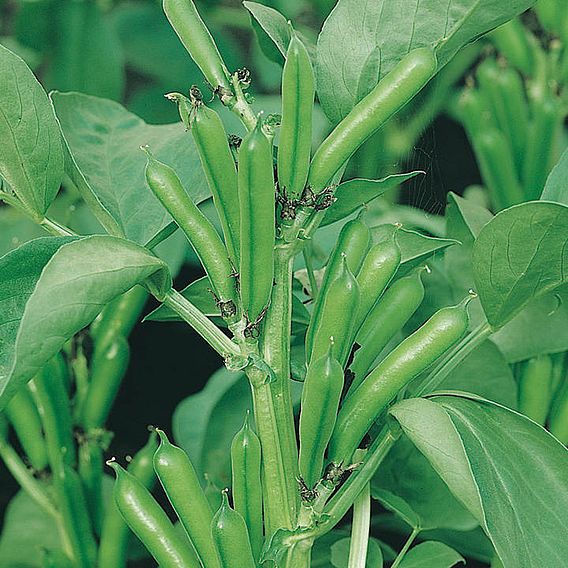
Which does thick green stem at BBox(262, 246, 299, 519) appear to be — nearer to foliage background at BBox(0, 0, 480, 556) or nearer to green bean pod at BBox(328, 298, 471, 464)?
green bean pod at BBox(328, 298, 471, 464)

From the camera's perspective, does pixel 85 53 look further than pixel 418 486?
Yes

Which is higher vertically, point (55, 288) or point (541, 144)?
point (541, 144)

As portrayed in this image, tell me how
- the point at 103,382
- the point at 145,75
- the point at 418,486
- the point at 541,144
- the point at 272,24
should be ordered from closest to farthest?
the point at 272,24 < the point at 418,486 < the point at 103,382 < the point at 541,144 < the point at 145,75

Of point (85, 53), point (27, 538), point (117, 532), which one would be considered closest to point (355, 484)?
point (117, 532)

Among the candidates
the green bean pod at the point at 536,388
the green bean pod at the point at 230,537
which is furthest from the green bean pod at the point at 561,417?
the green bean pod at the point at 230,537

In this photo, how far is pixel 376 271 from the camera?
389mm

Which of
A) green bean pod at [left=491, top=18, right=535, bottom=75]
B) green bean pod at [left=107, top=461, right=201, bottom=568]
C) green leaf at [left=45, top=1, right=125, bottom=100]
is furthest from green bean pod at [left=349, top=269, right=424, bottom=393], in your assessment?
green leaf at [left=45, top=1, right=125, bottom=100]

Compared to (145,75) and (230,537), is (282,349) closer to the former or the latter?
(230,537)

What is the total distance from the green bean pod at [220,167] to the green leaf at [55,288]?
0.03m

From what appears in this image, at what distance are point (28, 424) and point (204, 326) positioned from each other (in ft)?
0.91

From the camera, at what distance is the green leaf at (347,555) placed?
0.45 m

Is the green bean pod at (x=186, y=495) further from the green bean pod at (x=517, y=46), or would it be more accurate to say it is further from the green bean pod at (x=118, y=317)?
the green bean pod at (x=517, y=46)

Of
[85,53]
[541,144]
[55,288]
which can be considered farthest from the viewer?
[85,53]

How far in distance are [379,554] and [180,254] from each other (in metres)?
0.38
